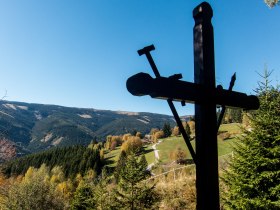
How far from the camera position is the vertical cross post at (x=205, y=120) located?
144 inches

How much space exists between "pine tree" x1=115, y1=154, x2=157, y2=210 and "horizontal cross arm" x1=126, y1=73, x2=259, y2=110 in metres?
19.1

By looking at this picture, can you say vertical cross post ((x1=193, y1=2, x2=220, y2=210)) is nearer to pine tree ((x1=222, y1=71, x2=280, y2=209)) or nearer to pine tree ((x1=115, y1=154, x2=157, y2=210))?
pine tree ((x1=222, y1=71, x2=280, y2=209))

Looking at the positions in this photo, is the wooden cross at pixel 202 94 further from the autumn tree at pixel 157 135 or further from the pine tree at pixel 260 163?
the autumn tree at pixel 157 135

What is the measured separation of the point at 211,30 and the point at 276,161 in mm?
8500

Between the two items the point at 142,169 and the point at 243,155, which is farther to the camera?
the point at 142,169

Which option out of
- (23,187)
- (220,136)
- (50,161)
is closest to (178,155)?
(220,136)

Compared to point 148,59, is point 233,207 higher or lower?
lower

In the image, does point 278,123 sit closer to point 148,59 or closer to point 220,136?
point 148,59

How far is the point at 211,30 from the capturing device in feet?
13.6

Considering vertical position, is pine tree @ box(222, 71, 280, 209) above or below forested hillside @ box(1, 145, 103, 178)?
above

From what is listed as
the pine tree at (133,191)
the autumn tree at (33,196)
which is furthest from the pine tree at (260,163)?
the autumn tree at (33,196)

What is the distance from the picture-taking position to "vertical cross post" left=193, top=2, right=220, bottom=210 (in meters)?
3.66

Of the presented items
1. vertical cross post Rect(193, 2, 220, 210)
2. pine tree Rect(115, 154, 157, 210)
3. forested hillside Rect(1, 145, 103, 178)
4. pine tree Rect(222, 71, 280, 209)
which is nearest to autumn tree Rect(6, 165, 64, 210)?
pine tree Rect(115, 154, 157, 210)

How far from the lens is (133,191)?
2253cm
